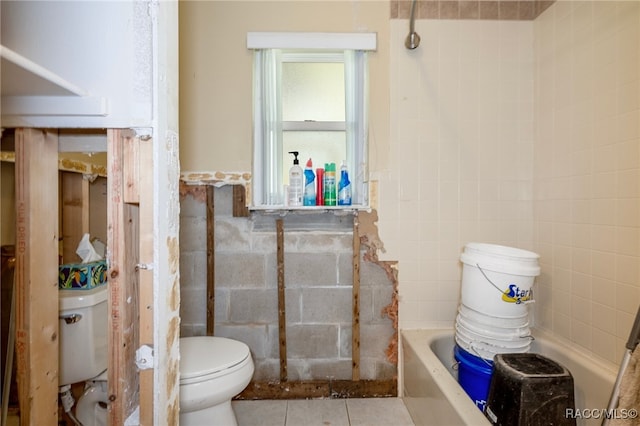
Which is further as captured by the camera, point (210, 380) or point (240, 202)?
point (240, 202)

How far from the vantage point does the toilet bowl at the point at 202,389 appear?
4.00ft

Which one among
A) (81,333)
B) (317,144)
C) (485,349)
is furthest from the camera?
(317,144)

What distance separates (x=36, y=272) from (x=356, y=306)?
1408 millimetres

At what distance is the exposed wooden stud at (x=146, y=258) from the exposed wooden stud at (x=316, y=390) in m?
1.15

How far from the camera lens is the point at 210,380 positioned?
124 cm

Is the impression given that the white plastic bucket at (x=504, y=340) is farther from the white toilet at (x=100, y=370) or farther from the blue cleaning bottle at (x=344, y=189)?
the white toilet at (x=100, y=370)

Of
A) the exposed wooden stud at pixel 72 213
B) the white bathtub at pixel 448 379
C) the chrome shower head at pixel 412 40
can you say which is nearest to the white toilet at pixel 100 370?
the exposed wooden stud at pixel 72 213

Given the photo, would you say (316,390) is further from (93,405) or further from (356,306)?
(93,405)

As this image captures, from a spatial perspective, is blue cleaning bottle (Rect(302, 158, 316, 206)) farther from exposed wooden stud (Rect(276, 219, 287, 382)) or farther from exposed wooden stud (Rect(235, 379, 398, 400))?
exposed wooden stud (Rect(235, 379, 398, 400))

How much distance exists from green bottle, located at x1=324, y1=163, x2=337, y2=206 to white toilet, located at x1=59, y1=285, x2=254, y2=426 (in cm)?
88

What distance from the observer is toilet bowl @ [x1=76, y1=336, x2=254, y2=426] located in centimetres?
122

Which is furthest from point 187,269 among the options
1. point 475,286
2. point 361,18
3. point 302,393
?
point 361,18

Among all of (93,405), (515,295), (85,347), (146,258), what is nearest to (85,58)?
(146,258)

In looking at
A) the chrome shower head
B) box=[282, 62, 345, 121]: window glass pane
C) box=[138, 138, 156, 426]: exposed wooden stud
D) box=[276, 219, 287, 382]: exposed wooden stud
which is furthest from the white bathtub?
the chrome shower head
